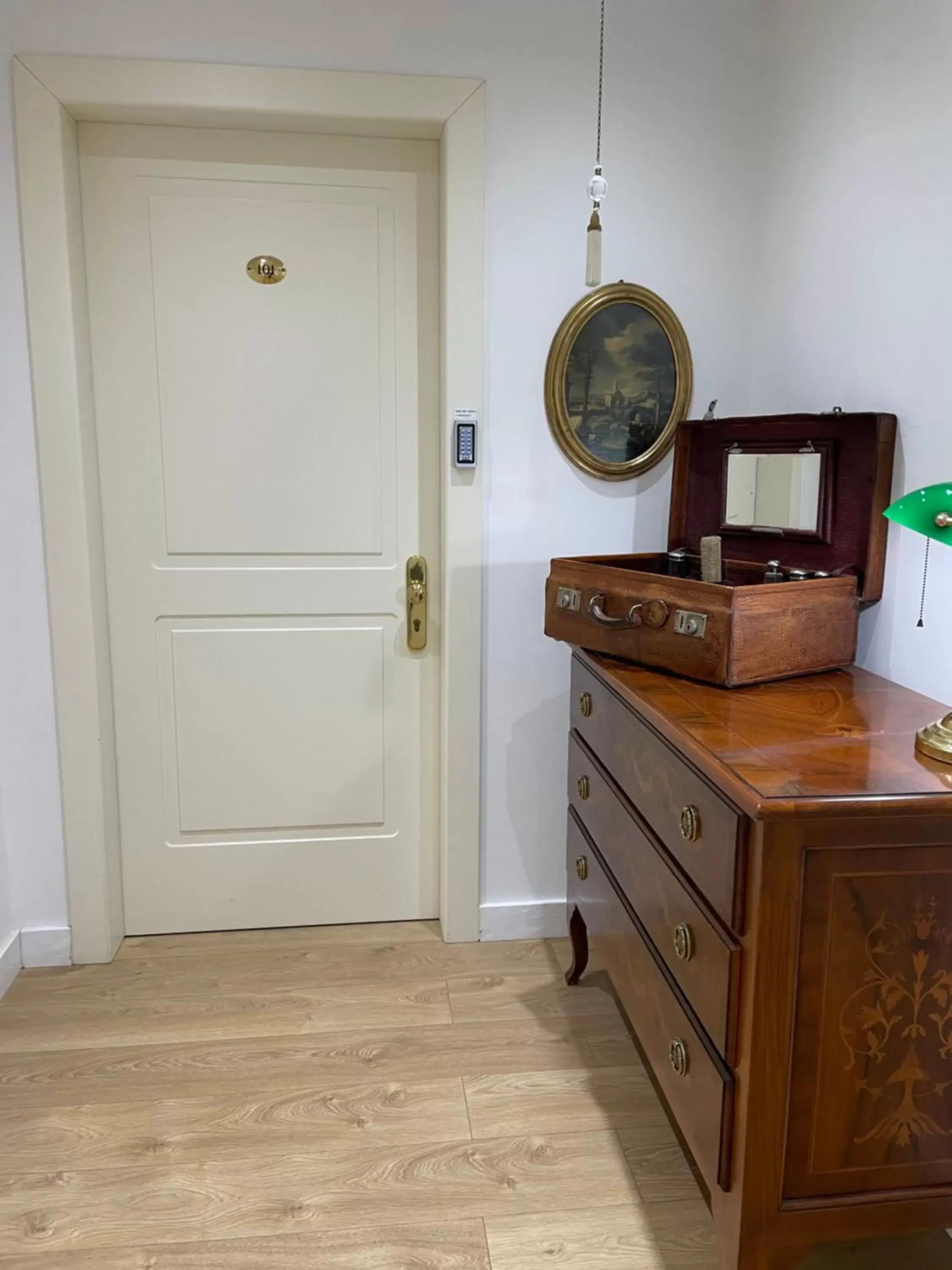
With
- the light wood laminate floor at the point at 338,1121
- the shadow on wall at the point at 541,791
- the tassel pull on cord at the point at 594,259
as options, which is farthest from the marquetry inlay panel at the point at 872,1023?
the shadow on wall at the point at 541,791

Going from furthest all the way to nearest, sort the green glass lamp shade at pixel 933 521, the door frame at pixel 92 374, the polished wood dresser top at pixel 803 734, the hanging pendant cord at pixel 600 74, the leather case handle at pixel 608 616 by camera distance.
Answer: the hanging pendant cord at pixel 600 74 → the door frame at pixel 92 374 → the leather case handle at pixel 608 616 → the green glass lamp shade at pixel 933 521 → the polished wood dresser top at pixel 803 734

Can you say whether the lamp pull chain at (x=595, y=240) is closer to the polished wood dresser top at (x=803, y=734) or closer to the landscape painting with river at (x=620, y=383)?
the landscape painting with river at (x=620, y=383)

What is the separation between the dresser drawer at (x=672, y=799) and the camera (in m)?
1.25

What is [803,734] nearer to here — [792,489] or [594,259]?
[792,489]

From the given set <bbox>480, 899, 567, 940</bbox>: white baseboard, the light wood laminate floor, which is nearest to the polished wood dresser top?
the light wood laminate floor

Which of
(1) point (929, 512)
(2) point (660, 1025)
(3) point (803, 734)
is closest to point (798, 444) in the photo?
(1) point (929, 512)

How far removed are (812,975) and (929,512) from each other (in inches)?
25.6

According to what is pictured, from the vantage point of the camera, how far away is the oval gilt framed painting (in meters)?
2.34

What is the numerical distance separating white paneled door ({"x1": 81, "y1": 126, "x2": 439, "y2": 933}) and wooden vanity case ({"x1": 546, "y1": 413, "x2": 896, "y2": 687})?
27.5 inches

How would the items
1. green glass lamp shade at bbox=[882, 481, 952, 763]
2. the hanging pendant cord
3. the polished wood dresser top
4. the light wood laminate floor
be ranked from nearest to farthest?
the polished wood dresser top < green glass lamp shade at bbox=[882, 481, 952, 763] < the light wood laminate floor < the hanging pendant cord

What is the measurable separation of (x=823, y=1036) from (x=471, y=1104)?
956mm

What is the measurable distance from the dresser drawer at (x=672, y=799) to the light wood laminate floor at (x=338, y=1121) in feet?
2.30

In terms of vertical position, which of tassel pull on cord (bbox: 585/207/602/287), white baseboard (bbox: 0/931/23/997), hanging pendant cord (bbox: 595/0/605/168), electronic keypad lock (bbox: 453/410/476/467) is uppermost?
hanging pendant cord (bbox: 595/0/605/168)

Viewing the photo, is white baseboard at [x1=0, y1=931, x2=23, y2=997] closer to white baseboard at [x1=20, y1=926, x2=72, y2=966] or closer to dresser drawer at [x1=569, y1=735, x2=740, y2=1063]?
white baseboard at [x1=20, y1=926, x2=72, y2=966]
